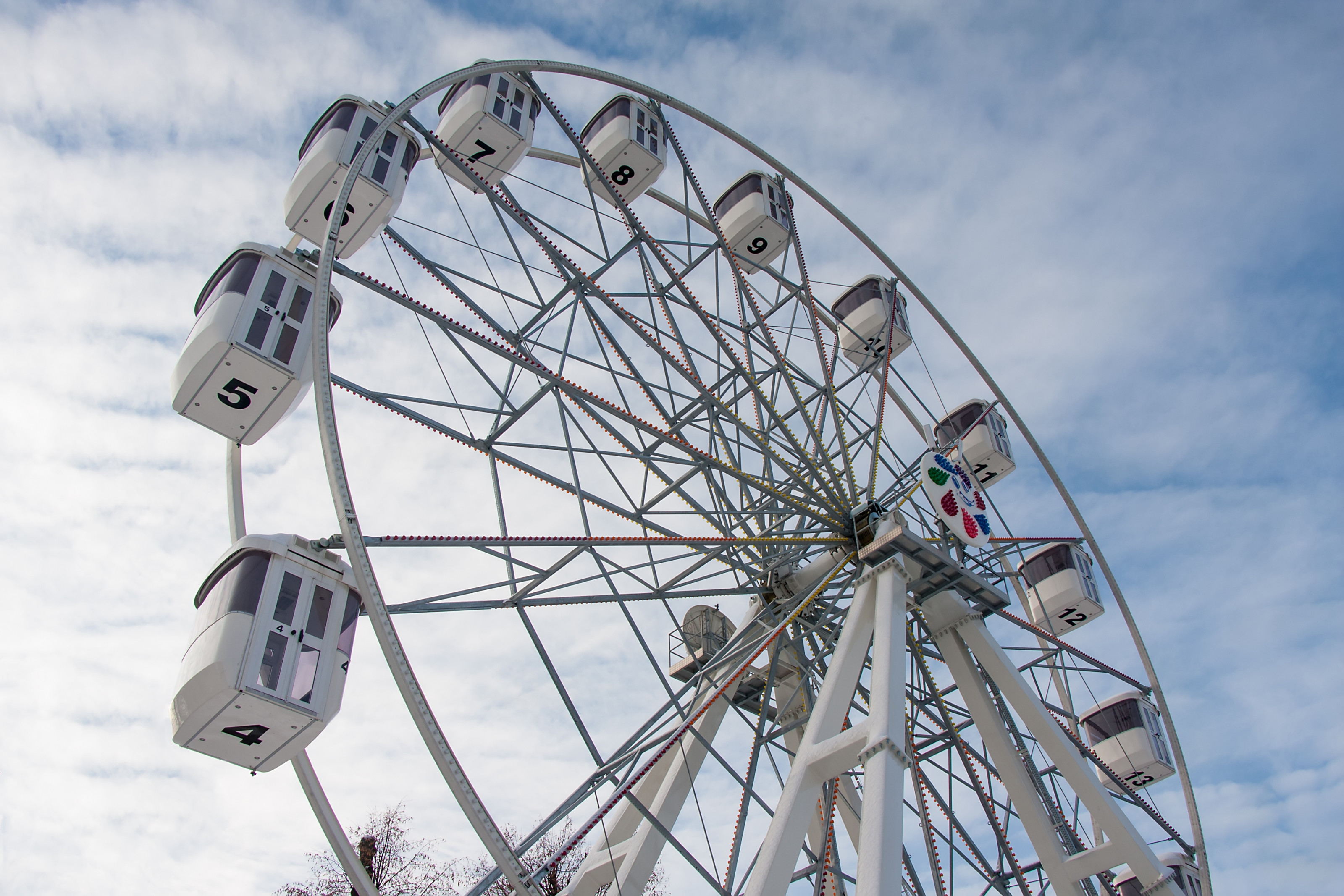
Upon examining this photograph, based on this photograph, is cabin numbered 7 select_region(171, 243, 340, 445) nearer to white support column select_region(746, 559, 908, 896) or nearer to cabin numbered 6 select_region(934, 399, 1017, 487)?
white support column select_region(746, 559, 908, 896)

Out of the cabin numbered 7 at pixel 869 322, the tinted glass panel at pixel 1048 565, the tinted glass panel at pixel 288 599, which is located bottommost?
the tinted glass panel at pixel 288 599

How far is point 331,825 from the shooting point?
29.7ft

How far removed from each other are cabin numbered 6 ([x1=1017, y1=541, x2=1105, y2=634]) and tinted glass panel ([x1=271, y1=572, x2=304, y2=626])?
12972 mm

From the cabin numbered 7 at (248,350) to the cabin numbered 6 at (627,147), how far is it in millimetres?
5238

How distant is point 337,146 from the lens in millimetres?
11836

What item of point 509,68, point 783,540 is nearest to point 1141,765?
point 783,540

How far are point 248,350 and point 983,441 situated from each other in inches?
544

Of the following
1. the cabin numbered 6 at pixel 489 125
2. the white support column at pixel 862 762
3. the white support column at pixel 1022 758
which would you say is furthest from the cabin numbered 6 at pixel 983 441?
the cabin numbered 6 at pixel 489 125

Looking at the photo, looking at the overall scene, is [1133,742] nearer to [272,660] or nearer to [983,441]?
[983,441]

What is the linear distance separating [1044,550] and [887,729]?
10757 mm

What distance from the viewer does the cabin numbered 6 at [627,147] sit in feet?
48.2

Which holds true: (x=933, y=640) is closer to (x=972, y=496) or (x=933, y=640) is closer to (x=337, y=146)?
(x=972, y=496)

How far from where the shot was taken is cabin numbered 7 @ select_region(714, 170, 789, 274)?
16.2 m

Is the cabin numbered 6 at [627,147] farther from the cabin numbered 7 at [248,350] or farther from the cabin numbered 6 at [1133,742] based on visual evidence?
the cabin numbered 6 at [1133,742]
